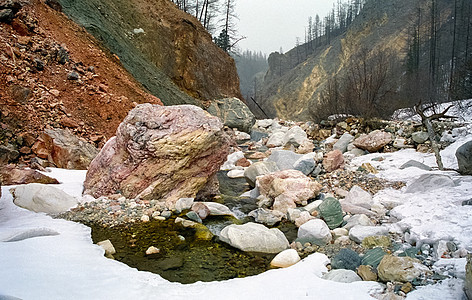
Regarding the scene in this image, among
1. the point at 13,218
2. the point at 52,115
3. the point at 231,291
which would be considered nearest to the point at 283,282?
the point at 231,291

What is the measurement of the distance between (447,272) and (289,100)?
4857 cm

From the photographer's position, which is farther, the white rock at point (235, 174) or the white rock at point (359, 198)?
the white rock at point (235, 174)

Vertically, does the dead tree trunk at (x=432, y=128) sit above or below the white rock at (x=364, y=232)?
above

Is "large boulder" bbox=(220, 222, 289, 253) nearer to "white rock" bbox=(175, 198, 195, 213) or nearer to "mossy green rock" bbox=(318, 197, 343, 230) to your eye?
"mossy green rock" bbox=(318, 197, 343, 230)

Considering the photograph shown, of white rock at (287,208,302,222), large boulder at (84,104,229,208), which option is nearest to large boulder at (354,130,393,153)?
white rock at (287,208,302,222)

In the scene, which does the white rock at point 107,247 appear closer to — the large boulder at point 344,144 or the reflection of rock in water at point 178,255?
the reflection of rock in water at point 178,255

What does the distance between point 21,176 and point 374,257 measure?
19.4 ft

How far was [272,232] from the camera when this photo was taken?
161 inches

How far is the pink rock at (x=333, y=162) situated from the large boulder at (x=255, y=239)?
3920 mm

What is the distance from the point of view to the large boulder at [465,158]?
16.5 ft

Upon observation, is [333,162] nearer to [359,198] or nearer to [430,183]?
[359,198]

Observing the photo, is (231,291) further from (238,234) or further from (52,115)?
(52,115)

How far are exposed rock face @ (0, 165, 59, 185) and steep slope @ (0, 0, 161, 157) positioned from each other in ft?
3.96

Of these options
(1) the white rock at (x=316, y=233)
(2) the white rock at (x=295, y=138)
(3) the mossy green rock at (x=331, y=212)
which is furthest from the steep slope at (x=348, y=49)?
(1) the white rock at (x=316, y=233)
